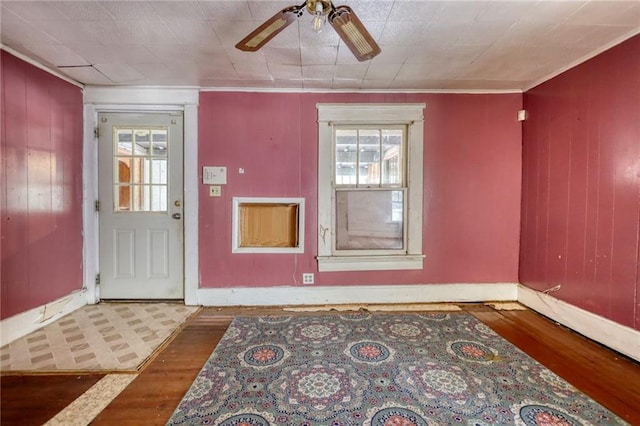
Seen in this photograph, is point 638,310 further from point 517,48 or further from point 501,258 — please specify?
point 517,48

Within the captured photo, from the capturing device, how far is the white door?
120 inches

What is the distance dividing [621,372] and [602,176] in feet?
4.78

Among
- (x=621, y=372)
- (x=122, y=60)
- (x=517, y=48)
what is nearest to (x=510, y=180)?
(x=517, y=48)

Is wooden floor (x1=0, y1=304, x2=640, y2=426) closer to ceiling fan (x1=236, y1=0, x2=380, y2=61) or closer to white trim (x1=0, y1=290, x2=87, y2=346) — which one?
white trim (x1=0, y1=290, x2=87, y2=346)

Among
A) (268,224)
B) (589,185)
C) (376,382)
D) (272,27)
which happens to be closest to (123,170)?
(268,224)

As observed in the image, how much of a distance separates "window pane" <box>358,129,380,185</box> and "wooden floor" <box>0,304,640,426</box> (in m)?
1.86

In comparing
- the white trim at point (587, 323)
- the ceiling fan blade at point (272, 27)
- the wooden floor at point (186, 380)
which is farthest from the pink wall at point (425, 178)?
the ceiling fan blade at point (272, 27)

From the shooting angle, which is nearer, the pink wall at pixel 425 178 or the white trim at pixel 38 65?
the white trim at pixel 38 65

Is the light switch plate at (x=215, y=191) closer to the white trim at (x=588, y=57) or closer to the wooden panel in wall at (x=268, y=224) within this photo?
the wooden panel in wall at (x=268, y=224)

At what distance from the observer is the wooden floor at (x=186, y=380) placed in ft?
4.99

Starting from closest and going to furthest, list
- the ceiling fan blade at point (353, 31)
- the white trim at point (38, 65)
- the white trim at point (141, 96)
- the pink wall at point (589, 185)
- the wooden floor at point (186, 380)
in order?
the ceiling fan blade at point (353, 31) < the wooden floor at point (186, 380) < the pink wall at point (589, 185) < the white trim at point (38, 65) < the white trim at point (141, 96)

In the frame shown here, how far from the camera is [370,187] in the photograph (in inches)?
123

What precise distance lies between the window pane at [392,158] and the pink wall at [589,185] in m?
1.38

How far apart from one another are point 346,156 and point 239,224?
1418mm
